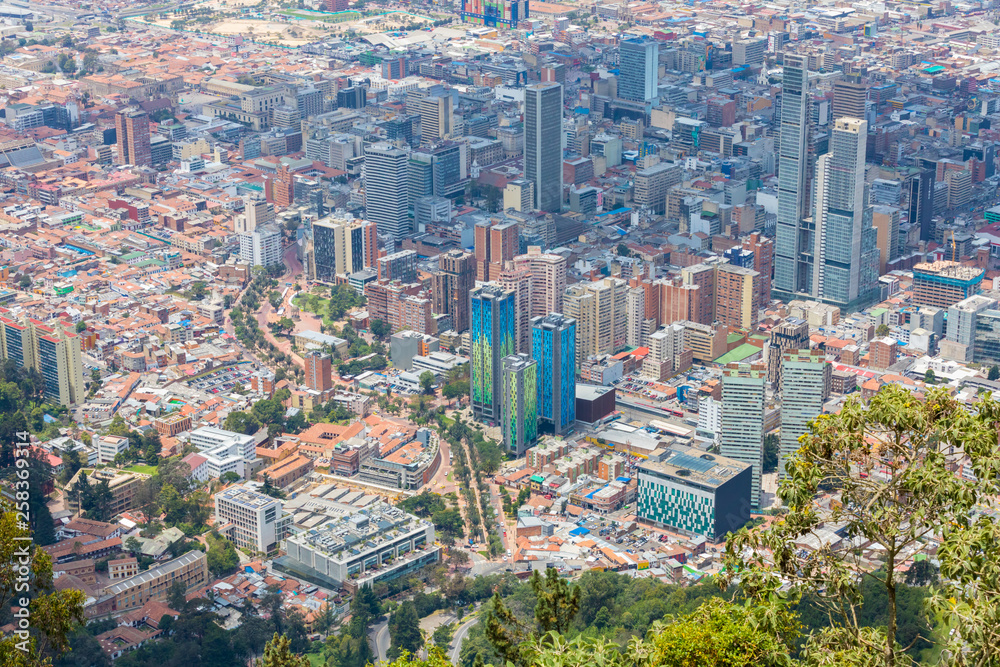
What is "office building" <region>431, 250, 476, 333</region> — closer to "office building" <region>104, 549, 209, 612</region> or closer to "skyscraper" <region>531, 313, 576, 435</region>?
"skyscraper" <region>531, 313, 576, 435</region>

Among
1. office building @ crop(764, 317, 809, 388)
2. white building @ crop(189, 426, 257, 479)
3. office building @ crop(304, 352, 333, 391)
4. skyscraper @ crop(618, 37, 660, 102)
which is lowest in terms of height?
white building @ crop(189, 426, 257, 479)

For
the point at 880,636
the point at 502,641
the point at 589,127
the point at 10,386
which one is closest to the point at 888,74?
the point at 589,127

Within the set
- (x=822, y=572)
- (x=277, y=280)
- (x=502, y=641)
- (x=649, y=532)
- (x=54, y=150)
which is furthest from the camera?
(x=54, y=150)

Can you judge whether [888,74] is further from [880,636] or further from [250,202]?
[880,636]

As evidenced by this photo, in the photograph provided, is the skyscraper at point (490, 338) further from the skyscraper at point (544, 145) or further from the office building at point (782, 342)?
the skyscraper at point (544, 145)

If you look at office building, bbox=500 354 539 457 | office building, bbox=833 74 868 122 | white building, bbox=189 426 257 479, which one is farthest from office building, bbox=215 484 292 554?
office building, bbox=833 74 868 122

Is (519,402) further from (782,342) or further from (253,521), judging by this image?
(782,342)

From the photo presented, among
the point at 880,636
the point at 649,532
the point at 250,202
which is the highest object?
the point at 880,636
